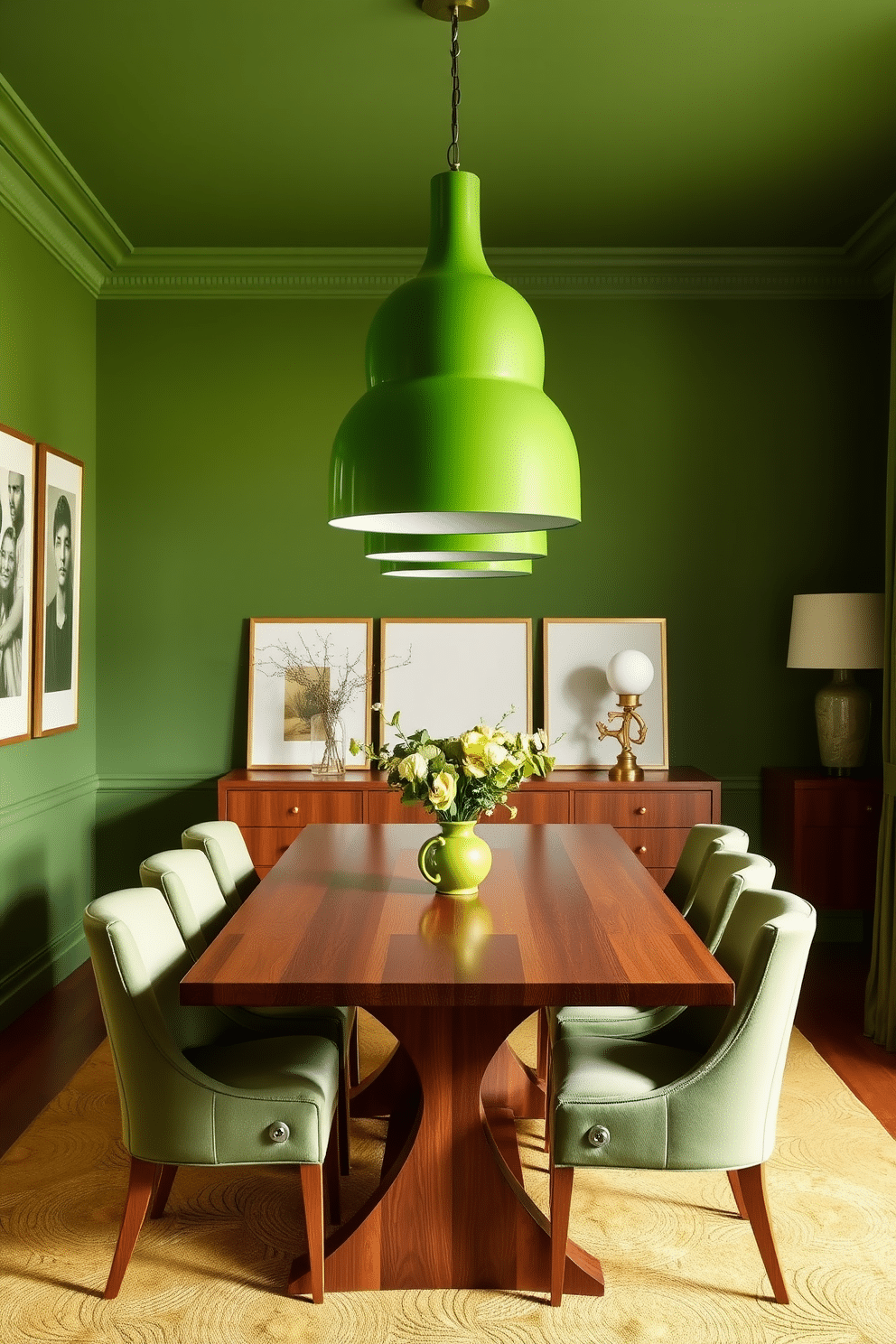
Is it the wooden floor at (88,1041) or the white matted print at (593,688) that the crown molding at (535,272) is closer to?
the white matted print at (593,688)

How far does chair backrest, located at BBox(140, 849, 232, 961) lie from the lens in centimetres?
296

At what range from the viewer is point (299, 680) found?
17.6ft

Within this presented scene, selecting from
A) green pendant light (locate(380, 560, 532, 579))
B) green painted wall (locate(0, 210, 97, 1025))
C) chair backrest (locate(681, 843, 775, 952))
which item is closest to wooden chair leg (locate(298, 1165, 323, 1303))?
chair backrest (locate(681, 843, 775, 952))

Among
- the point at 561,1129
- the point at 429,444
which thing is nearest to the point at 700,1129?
the point at 561,1129

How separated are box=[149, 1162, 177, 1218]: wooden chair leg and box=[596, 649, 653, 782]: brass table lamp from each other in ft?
8.88

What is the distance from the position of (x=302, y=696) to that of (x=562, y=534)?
1506 mm

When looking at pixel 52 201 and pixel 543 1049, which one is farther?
pixel 52 201

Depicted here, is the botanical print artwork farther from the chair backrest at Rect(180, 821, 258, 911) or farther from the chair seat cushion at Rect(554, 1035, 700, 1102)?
the chair seat cushion at Rect(554, 1035, 700, 1102)

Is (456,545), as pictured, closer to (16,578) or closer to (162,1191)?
(162,1191)

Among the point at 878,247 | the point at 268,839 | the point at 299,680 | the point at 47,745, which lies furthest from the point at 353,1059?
the point at 878,247

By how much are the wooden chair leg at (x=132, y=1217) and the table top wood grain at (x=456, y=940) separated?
557 millimetres

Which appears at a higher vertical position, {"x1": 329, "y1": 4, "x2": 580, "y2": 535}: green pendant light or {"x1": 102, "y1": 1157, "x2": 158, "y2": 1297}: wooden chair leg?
{"x1": 329, "y1": 4, "x2": 580, "y2": 535}: green pendant light

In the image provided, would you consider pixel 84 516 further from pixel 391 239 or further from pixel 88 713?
pixel 391 239

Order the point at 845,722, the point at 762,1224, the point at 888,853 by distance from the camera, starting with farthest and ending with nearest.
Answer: the point at 845,722
the point at 888,853
the point at 762,1224
